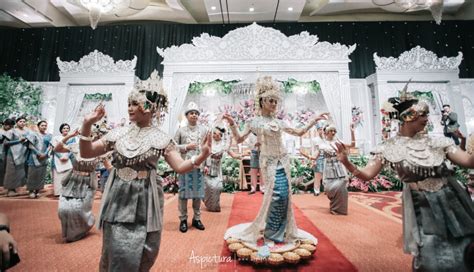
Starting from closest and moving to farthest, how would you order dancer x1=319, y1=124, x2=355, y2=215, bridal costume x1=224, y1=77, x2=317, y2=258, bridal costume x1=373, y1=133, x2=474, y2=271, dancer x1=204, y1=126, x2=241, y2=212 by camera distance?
bridal costume x1=373, y1=133, x2=474, y2=271 < bridal costume x1=224, y1=77, x2=317, y2=258 < dancer x1=319, y1=124, x2=355, y2=215 < dancer x1=204, y1=126, x2=241, y2=212

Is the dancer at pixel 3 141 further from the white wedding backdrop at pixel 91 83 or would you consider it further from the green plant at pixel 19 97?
the green plant at pixel 19 97

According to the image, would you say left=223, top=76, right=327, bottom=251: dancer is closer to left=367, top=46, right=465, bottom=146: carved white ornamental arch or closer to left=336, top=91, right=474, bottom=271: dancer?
left=336, top=91, right=474, bottom=271: dancer

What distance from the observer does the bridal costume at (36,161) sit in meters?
5.67

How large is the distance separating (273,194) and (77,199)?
232 cm

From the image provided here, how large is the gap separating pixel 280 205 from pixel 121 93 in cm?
794

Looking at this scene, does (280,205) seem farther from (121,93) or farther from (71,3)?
(71,3)

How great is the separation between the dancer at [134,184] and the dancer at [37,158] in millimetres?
5172

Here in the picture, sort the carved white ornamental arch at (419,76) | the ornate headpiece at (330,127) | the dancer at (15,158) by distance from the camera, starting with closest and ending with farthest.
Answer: the ornate headpiece at (330,127)
the dancer at (15,158)
the carved white ornamental arch at (419,76)

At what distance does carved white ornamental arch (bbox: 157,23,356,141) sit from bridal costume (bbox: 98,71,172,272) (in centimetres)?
661

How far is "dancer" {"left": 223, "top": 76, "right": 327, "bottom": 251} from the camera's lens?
2646mm

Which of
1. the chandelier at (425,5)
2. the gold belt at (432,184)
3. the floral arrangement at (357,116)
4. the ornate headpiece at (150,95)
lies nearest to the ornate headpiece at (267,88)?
→ the ornate headpiece at (150,95)

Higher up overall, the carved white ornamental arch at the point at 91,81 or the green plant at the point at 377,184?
the carved white ornamental arch at the point at 91,81

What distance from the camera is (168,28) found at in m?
9.20

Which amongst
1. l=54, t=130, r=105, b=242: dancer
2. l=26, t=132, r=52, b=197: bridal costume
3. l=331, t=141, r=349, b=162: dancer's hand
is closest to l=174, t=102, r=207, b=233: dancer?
l=54, t=130, r=105, b=242: dancer
